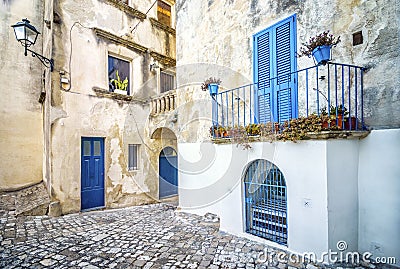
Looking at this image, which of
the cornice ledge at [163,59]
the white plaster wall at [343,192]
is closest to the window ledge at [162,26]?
the cornice ledge at [163,59]

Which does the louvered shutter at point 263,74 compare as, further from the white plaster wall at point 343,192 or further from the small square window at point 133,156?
the small square window at point 133,156

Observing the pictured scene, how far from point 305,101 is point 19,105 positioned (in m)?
10.1

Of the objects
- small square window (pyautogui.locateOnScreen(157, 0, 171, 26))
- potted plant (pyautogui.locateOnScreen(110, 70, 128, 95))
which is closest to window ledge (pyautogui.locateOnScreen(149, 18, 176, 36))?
small square window (pyautogui.locateOnScreen(157, 0, 171, 26))

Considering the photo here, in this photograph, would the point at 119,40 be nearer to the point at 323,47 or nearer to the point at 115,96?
the point at 115,96

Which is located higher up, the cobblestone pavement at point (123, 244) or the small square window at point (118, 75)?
the small square window at point (118, 75)

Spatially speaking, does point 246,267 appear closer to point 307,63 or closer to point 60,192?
point 307,63

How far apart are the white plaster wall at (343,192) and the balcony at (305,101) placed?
1.21 feet

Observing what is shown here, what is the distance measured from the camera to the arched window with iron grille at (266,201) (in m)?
4.76

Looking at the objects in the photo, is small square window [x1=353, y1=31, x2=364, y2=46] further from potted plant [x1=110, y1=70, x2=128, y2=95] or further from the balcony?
potted plant [x1=110, y1=70, x2=128, y2=95]

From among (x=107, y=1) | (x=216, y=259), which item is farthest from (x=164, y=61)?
(x=216, y=259)

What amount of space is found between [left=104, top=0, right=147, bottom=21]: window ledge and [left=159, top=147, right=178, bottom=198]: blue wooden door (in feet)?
18.8

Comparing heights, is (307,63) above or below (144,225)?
above

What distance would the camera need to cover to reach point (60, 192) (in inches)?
282

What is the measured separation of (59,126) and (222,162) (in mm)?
5251
